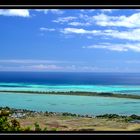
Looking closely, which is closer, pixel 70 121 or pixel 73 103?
pixel 70 121

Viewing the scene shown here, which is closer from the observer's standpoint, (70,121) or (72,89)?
(70,121)

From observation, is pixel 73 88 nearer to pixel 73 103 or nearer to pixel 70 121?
Result: pixel 73 103

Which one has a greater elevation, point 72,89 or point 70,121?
point 72,89

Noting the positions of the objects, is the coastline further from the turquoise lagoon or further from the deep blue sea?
the turquoise lagoon

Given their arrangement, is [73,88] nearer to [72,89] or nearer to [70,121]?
[72,89]

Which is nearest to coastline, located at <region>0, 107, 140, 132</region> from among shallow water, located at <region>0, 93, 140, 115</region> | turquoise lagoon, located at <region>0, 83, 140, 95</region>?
shallow water, located at <region>0, 93, 140, 115</region>

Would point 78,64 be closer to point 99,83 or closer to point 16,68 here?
point 99,83

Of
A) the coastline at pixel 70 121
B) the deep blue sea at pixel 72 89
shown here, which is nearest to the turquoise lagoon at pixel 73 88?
the deep blue sea at pixel 72 89

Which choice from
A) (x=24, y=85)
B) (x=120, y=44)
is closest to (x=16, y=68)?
(x=24, y=85)

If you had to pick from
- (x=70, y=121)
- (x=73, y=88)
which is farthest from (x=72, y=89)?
(x=70, y=121)
